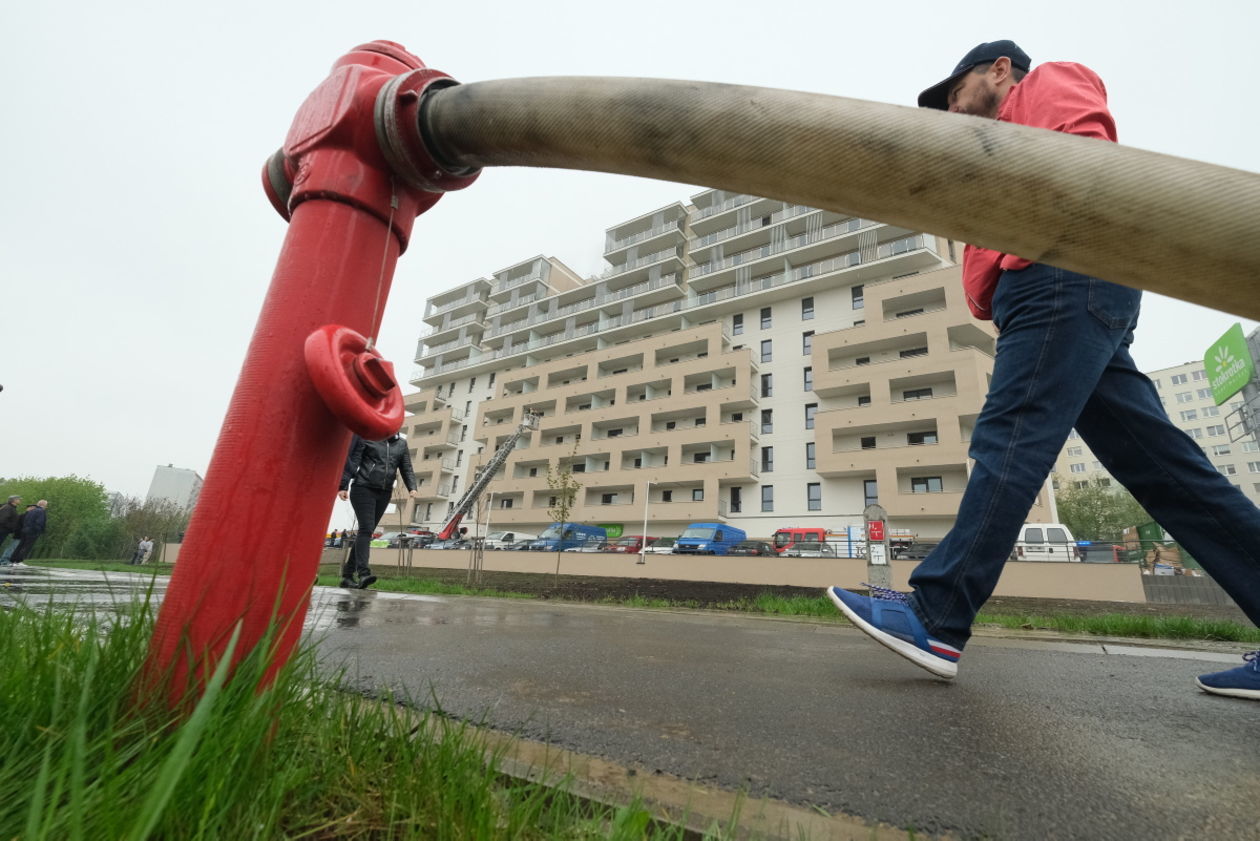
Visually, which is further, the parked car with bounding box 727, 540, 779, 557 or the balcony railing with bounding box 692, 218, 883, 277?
the balcony railing with bounding box 692, 218, 883, 277

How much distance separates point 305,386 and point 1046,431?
6.94 ft

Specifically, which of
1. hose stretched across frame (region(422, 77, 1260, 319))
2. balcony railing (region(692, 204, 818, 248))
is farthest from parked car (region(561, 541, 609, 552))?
balcony railing (region(692, 204, 818, 248))

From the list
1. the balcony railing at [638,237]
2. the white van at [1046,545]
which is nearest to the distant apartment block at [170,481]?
the balcony railing at [638,237]

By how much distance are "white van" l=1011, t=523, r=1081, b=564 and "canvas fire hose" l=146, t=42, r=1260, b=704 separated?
1567 centimetres

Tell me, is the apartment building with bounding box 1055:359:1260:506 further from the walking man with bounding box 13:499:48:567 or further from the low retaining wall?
the walking man with bounding box 13:499:48:567

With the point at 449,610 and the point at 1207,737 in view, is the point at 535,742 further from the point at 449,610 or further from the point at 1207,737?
the point at 449,610

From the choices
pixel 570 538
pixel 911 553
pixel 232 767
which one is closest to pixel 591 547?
pixel 570 538

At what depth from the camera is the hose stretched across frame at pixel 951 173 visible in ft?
1.92

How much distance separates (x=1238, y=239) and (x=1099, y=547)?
2076 centimetres

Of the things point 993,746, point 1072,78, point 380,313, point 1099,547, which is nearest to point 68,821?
point 380,313

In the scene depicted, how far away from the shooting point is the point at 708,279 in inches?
1718

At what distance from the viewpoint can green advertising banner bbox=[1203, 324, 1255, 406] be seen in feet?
104

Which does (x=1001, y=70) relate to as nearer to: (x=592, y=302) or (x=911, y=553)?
(x=911, y=553)

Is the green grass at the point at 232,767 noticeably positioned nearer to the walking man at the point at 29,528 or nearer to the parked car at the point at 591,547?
the walking man at the point at 29,528
